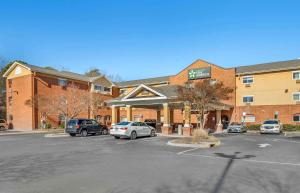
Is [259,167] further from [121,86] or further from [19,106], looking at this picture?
[121,86]

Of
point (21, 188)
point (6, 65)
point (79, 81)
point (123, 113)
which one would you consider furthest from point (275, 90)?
point (6, 65)

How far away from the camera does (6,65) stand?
63.0 metres

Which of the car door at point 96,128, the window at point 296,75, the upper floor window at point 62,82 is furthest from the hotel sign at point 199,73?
the car door at point 96,128

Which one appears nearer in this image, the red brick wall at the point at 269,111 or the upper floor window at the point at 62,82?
the red brick wall at the point at 269,111

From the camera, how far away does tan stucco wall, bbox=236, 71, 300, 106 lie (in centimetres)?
3962

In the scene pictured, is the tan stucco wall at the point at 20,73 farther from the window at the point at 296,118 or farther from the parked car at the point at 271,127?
the window at the point at 296,118

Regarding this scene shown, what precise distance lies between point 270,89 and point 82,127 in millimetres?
26187

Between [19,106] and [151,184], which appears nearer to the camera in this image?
[151,184]

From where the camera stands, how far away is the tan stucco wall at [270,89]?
1560 inches

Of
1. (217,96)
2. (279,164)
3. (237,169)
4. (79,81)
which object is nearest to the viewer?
(237,169)

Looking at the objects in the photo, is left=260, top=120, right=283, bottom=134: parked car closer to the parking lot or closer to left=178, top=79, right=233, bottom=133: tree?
left=178, top=79, right=233, bottom=133: tree

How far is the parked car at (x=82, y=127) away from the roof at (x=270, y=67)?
23.0 meters

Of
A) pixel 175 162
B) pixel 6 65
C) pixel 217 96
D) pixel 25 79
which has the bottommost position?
pixel 175 162

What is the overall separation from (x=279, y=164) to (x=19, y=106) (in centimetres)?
4164
